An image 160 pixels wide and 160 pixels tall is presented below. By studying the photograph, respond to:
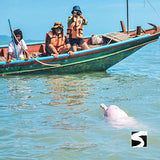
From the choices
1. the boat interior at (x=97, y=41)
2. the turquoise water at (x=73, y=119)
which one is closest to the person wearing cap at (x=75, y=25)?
the boat interior at (x=97, y=41)

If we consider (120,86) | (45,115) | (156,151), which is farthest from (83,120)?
(120,86)

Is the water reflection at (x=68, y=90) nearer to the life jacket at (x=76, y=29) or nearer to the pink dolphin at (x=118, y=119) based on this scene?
the life jacket at (x=76, y=29)

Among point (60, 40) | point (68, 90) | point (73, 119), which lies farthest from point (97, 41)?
point (73, 119)

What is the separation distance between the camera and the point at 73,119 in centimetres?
Result: 582

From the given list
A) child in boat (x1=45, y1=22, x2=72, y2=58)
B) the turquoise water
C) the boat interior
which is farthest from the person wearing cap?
the turquoise water

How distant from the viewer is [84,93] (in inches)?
330

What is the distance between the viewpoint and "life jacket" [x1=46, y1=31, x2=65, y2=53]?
1096 centimetres

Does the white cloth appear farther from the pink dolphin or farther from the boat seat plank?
the pink dolphin

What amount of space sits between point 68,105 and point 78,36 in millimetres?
4813

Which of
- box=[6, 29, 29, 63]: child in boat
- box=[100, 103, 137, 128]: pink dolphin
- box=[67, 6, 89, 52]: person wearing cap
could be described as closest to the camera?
box=[100, 103, 137, 128]: pink dolphin

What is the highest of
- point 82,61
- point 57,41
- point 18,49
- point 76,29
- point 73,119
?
point 76,29

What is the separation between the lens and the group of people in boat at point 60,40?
10891mm

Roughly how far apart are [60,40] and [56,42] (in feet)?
0.49

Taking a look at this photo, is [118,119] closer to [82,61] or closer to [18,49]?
[82,61]
